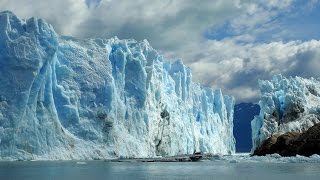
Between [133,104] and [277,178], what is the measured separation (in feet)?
120

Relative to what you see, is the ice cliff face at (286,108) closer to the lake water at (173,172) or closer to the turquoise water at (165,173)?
the lake water at (173,172)

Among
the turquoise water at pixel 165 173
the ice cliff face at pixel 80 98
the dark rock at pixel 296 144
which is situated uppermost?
Answer: the ice cliff face at pixel 80 98

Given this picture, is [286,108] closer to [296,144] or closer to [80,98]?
[296,144]

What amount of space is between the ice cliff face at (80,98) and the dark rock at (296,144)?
13668 millimetres

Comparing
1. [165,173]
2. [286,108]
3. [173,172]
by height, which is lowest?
[165,173]

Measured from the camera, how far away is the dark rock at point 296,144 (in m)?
49.8

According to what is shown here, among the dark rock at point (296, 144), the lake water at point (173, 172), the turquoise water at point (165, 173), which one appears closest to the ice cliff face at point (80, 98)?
the lake water at point (173, 172)

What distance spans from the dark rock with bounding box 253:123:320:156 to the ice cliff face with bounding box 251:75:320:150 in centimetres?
1437

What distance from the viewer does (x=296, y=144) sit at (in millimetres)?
51969

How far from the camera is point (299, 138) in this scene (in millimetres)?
51906

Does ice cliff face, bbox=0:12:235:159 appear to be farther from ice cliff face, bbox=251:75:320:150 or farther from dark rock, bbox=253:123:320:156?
dark rock, bbox=253:123:320:156

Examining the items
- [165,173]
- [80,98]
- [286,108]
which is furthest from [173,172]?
[286,108]

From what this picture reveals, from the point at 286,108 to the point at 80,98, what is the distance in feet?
97.2

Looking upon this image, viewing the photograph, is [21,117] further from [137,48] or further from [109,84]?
[137,48]
